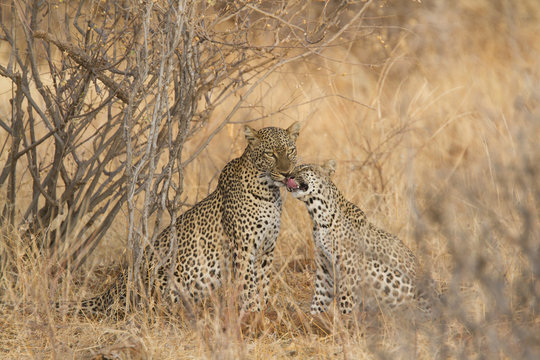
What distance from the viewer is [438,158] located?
982cm

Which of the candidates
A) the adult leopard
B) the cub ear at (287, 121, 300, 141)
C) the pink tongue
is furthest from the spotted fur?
the cub ear at (287, 121, 300, 141)

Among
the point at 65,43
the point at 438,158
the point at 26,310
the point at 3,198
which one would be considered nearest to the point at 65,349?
the point at 26,310

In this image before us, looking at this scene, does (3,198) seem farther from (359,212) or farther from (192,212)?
(359,212)

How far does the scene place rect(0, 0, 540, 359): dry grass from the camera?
382 centimetres

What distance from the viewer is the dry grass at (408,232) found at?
3820 mm

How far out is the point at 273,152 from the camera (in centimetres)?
645

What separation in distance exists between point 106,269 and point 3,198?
135 cm

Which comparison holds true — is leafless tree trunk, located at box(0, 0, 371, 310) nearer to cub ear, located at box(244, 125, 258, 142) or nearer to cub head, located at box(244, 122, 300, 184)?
cub ear, located at box(244, 125, 258, 142)

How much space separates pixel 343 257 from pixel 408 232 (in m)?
1.37

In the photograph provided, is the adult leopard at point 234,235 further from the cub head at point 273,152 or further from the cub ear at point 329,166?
the cub ear at point 329,166

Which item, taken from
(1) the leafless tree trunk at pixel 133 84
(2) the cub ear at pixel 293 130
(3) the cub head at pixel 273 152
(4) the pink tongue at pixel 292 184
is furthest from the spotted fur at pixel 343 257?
(1) the leafless tree trunk at pixel 133 84

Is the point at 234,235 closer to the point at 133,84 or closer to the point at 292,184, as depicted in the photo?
the point at 292,184

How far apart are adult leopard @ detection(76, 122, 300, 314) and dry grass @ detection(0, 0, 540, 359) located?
228mm

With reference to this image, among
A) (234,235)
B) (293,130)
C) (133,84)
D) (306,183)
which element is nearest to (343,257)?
(306,183)
